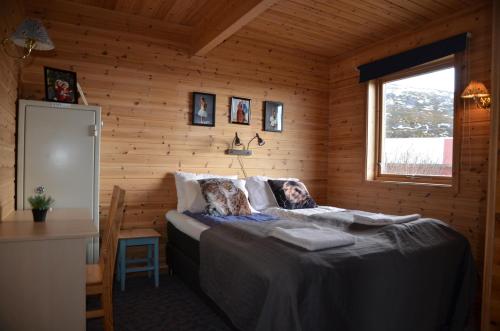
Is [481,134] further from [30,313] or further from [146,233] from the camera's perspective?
[30,313]

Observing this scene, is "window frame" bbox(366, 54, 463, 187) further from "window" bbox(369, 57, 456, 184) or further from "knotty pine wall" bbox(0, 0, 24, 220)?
"knotty pine wall" bbox(0, 0, 24, 220)

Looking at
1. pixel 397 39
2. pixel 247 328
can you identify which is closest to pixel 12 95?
pixel 247 328

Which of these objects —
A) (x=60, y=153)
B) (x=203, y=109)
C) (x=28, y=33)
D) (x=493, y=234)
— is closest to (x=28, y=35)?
(x=28, y=33)

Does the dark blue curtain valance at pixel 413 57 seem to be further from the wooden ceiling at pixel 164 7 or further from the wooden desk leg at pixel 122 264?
the wooden desk leg at pixel 122 264

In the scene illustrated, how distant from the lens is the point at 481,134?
3088mm

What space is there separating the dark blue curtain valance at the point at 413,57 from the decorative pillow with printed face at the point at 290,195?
1580 mm

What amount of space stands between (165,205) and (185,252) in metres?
0.82

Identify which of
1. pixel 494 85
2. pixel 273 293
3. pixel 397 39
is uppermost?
pixel 397 39

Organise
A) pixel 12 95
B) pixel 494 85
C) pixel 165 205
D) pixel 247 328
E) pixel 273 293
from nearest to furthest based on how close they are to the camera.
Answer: pixel 273 293 < pixel 247 328 < pixel 494 85 < pixel 12 95 < pixel 165 205

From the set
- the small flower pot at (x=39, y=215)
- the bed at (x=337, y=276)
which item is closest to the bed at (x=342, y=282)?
the bed at (x=337, y=276)

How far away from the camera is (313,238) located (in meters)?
2.02

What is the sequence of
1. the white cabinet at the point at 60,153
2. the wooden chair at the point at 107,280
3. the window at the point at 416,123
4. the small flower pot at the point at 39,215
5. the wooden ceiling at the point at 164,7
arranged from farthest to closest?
the window at the point at 416,123 < the wooden ceiling at the point at 164,7 < the white cabinet at the point at 60,153 < the small flower pot at the point at 39,215 < the wooden chair at the point at 107,280

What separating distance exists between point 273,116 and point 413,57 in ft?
5.39

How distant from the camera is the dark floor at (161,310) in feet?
8.03
